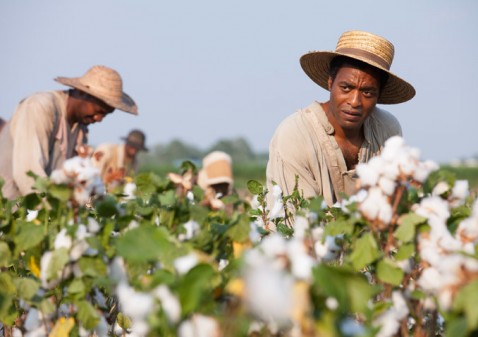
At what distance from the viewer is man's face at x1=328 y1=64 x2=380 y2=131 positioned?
4008 mm

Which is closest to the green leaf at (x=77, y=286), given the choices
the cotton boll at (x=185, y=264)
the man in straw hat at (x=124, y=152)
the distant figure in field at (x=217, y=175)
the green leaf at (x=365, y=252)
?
the cotton boll at (x=185, y=264)

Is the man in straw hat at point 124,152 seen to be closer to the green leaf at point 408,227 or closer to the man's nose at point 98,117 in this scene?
the man's nose at point 98,117

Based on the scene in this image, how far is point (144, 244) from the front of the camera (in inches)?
72.1

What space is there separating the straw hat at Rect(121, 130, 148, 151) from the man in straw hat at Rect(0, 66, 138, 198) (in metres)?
4.16

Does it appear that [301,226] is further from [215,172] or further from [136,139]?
[136,139]

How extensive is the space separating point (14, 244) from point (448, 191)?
1.13m

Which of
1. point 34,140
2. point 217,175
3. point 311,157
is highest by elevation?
point 311,157

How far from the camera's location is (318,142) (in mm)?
4102

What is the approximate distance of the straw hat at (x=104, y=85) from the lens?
18.6 ft

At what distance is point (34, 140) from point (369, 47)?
2.15 meters

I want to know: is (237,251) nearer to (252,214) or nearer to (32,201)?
(32,201)

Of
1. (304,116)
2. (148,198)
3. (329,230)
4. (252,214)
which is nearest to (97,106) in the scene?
(304,116)

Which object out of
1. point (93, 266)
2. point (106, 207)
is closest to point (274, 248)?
point (93, 266)

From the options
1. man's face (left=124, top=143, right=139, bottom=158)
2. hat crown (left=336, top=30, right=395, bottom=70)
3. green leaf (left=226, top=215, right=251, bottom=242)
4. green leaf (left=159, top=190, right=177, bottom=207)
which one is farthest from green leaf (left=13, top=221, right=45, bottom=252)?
man's face (left=124, top=143, right=139, bottom=158)
